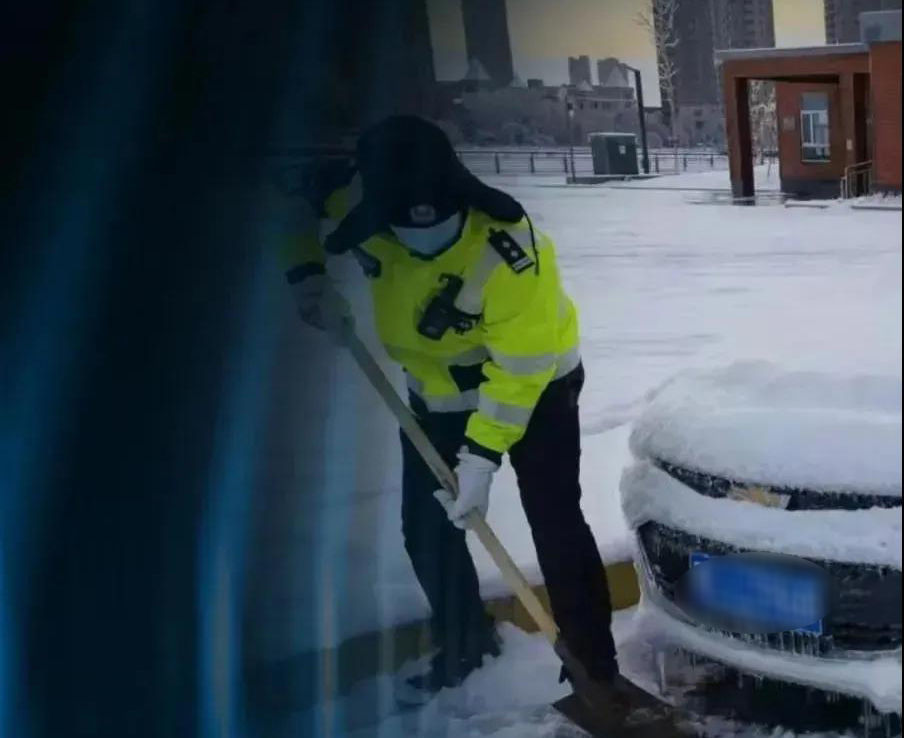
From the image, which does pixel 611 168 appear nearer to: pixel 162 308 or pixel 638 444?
pixel 638 444

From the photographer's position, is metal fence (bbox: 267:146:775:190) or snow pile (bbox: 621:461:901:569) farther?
metal fence (bbox: 267:146:775:190)

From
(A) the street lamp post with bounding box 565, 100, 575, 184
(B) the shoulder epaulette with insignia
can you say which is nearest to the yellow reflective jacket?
(B) the shoulder epaulette with insignia

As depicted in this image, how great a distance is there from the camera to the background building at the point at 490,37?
60.7 inches

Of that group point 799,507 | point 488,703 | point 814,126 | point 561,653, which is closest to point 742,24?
point 814,126

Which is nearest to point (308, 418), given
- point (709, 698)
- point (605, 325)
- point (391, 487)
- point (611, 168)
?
point (391, 487)

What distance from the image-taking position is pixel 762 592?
1.45 m

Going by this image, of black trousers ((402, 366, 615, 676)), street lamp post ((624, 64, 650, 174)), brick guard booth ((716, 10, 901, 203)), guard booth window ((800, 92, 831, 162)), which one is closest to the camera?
brick guard booth ((716, 10, 901, 203))

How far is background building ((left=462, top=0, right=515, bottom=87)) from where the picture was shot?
154 centimetres

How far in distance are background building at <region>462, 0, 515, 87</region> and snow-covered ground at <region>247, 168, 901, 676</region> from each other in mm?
152

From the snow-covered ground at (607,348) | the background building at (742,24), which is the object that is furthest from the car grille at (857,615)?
the background building at (742,24)

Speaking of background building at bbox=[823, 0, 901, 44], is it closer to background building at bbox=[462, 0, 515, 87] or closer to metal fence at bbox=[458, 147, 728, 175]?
metal fence at bbox=[458, 147, 728, 175]

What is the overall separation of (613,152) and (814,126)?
269mm

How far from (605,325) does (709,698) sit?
56cm

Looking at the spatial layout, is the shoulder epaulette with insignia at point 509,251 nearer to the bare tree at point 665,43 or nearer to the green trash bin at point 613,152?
the green trash bin at point 613,152
